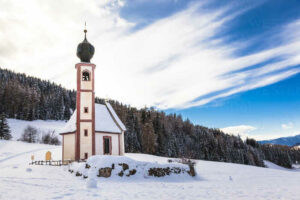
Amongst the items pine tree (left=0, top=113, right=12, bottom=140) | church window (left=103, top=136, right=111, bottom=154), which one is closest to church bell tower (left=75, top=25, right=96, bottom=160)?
church window (left=103, top=136, right=111, bottom=154)

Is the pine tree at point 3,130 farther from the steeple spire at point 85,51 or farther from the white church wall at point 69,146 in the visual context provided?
the steeple spire at point 85,51

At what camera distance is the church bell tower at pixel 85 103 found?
27.4 m

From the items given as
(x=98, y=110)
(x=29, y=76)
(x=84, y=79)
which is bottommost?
(x=98, y=110)

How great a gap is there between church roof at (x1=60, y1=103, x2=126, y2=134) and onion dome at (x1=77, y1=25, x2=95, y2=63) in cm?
708

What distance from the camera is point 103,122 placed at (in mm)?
30766

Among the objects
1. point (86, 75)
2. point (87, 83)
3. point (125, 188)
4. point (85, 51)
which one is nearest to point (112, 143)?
point (87, 83)

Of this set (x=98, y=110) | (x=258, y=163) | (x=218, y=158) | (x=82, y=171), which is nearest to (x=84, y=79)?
(x=98, y=110)

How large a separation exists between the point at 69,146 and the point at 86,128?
127 inches

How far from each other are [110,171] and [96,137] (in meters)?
12.3

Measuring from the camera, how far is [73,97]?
116 m

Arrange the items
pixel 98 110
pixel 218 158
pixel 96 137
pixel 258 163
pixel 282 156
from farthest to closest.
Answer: pixel 282 156 → pixel 258 163 → pixel 218 158 → pixel 98 110 → pixel 96 137

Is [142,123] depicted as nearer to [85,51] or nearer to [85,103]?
[85,103]

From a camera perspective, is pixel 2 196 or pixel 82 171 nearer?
pixel 2 196

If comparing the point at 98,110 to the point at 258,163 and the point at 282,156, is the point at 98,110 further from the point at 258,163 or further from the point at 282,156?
the point at 282,156
